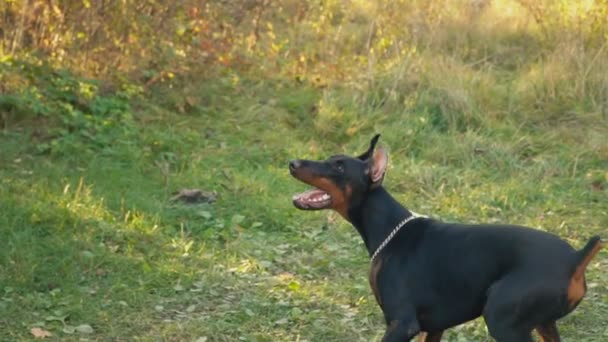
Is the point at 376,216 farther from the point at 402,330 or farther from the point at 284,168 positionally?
the point at 284,168

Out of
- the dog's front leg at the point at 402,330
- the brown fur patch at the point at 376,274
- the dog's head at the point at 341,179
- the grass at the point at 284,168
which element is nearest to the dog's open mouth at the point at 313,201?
the dog's head at the point at 341,179

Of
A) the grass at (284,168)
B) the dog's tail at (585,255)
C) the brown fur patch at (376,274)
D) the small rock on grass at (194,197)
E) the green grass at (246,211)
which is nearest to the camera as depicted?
the dog's tail at (585,255)

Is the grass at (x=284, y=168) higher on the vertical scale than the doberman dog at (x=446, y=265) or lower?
lower

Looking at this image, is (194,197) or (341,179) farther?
(194,197)

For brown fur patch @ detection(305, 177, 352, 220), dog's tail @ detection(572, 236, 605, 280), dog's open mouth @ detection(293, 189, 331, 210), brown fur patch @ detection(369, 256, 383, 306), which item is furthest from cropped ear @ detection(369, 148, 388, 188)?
dog's tail @ detection(572, 236, 605, 280)

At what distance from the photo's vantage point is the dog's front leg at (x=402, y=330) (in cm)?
478

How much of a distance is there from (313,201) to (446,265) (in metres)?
0.81

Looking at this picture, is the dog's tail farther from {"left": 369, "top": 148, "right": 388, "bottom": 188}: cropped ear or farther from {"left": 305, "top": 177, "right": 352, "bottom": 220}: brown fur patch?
{"left": 305, "top": 177, "right": 352, "bottom": 220}: brown fur patch

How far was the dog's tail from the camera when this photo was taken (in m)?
4.41

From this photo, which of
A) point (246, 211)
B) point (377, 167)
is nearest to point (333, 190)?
point (377, 167)

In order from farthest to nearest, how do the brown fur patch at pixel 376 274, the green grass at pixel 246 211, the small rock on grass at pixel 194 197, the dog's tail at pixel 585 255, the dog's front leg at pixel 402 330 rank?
the small rock on grass at pixel 194 197 < the green grass at pixel 246 211 < the brown fur patch at pixel 376 274 < the dog's front leg at pixel 402 330 < the dog's tail at pixel 585 255

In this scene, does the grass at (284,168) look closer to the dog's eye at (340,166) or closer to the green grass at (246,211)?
the green grass at (246,211)

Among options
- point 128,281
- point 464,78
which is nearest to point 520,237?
point 128,281

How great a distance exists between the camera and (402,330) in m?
4.79
